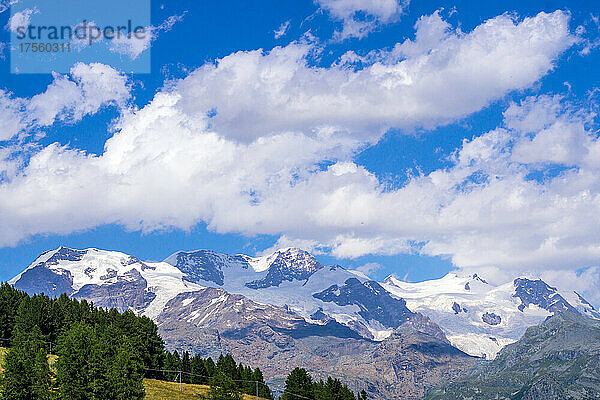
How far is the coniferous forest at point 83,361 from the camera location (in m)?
95.9

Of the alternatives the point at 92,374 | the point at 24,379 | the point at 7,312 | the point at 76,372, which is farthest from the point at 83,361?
the point at 7,312

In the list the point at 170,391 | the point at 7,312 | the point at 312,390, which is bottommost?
the point at 312,390

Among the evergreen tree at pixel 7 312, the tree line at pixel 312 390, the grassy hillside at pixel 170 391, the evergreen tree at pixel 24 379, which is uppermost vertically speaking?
the evergreen tree at pixel 7 312

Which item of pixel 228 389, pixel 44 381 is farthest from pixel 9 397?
pixel 228 389

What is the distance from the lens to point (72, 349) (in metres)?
100

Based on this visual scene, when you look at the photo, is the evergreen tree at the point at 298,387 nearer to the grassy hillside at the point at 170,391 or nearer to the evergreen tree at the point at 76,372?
the grassy hillside at the point at 170,391

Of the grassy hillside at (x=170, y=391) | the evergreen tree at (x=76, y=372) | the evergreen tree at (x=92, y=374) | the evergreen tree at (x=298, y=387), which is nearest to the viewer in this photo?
the evergreen tree at (x=76, y=372)

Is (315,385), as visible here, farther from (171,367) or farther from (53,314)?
(53,314)

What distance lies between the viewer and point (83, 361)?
98812 millimetres

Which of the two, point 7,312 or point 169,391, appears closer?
point 169,391

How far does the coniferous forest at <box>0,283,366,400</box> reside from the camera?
95.9 metres

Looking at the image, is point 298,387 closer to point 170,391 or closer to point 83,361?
point 170,391

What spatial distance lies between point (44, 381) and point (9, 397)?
4987 millimetres

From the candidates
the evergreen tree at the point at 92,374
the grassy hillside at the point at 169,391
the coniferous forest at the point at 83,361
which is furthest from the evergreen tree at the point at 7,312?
the evergreen tree at the point at 92,374
